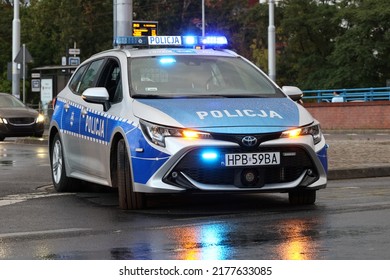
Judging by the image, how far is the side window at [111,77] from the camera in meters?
11.7

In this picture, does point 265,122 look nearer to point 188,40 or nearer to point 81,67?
point 188,40

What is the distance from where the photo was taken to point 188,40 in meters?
12.8

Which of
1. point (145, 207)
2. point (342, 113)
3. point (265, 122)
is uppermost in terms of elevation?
point (265, 122)

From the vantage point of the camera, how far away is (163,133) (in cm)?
1019

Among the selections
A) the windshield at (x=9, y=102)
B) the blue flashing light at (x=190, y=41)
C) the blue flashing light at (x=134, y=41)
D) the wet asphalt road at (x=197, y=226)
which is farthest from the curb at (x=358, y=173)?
the windshield at (x=9, y=102)

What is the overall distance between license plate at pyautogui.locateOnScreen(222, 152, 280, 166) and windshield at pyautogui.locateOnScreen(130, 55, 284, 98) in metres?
1.09

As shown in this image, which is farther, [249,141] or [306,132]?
[306,132]

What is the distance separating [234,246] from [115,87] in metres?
4.32

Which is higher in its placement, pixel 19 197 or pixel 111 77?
pixel 111 77

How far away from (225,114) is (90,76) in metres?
2.73

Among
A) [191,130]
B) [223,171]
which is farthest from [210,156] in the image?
[191,130]

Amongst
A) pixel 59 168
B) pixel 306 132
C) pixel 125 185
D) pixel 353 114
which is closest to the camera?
pixel 306 132

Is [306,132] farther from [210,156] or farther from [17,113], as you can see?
[17,113]
